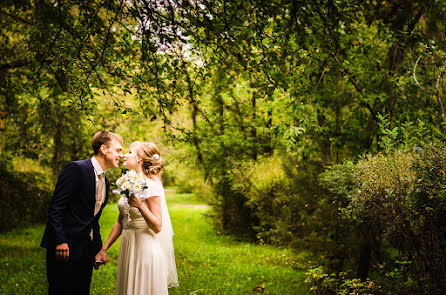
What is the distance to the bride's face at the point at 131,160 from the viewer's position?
4664 mm

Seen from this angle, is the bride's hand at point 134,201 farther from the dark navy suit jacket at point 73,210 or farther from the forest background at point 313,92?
the forest background at point 313,92

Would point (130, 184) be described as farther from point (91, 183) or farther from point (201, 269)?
point (201, 269)

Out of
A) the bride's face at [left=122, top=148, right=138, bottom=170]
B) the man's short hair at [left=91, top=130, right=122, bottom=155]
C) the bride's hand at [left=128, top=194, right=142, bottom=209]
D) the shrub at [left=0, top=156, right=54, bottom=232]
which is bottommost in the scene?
the shrub at [left=0, top=156, right=54, bottom=232]

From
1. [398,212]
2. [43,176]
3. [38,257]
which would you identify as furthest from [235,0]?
[43,176]

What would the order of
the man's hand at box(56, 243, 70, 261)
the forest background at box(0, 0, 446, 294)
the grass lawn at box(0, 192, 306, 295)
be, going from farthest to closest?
the grass lawn at box(0, 192, 306, 295)
the forest background at box(0, 0, 446, 294)
the man's hand at box(56, 243, 70, 261)

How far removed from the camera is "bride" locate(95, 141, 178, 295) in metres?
4.28

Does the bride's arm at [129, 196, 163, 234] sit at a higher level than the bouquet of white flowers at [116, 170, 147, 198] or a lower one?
lower

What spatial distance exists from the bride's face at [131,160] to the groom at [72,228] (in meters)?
0.49

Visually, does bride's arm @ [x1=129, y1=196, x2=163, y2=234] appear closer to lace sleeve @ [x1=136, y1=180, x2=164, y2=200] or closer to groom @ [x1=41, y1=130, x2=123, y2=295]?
lace sleeve @ [x1=136, y1=180, x2=164, y2=200]

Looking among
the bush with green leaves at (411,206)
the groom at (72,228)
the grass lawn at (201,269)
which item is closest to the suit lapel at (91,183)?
the groom at (72,228)

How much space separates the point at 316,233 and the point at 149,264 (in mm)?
3532

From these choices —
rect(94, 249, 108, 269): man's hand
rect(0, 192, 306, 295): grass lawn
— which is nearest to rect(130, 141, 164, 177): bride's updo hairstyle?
rect(94, 249, 108, 269): man's hand

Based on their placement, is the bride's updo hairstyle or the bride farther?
the bride's updo hairstyle

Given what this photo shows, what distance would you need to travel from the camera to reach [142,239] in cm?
440
